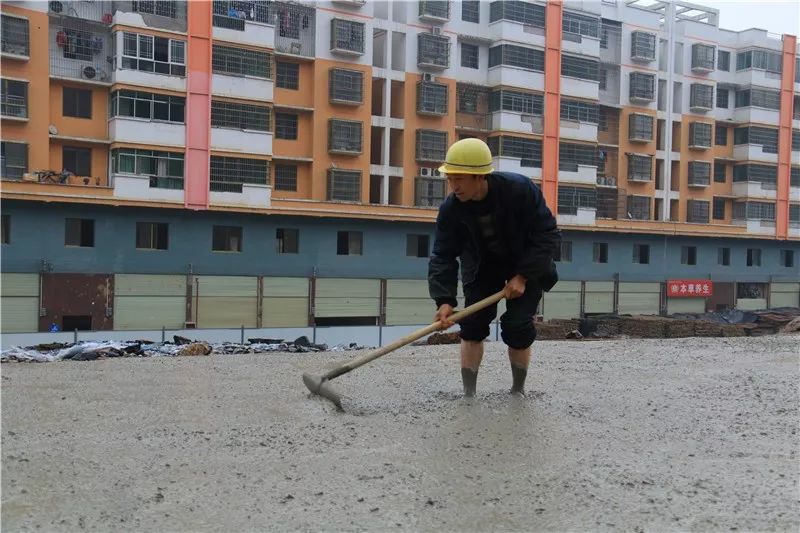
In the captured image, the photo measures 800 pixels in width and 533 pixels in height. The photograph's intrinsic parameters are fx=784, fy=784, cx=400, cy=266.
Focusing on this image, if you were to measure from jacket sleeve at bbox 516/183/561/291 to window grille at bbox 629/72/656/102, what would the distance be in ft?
126

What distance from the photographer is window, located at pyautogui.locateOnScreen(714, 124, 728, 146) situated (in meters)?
45.1

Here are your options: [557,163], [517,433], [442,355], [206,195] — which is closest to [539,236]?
[517,433]

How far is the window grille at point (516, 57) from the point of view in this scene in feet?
117

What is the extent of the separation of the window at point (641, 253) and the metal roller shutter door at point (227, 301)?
20222mm

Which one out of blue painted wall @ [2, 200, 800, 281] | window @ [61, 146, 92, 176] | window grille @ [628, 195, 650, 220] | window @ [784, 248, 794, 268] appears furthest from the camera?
window @ [784, 248, 794, 268]

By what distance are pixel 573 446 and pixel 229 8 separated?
29.2 metres

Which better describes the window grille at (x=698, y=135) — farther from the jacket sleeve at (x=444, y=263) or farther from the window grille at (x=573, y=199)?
the jacket sleeve at (x=444, y=263)

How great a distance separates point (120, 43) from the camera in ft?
90.5

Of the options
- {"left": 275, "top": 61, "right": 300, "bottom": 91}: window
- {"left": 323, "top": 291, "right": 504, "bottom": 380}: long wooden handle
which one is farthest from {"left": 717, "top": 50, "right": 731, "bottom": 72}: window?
{"left": 323, "top": 291, "right": 504, "bottom": 380}: long wooden handle

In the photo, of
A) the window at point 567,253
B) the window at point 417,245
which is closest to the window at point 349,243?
the window at point 417,245

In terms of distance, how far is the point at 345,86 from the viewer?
32344 millimetres

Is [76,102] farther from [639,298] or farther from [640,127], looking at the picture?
[639,298]

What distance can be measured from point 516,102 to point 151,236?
17571mm

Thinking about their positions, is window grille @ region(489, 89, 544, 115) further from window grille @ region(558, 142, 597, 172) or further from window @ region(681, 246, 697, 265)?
window @ region(681, 246, 697, 265)
